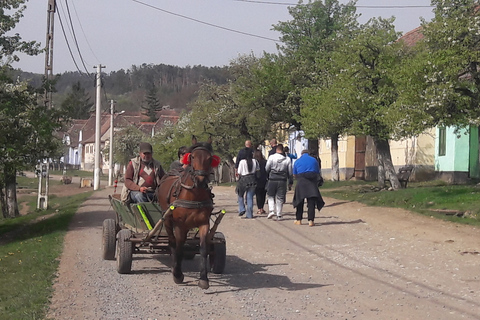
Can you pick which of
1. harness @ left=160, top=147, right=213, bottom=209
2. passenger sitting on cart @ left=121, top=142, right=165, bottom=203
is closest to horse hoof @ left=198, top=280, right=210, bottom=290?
harness @ left=160, top=147, right=213, bottom=209

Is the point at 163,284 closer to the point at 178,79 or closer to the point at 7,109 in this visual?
the point at 7,109

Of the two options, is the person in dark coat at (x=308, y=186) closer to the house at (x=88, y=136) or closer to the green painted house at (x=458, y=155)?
the green painted house at (x=458, y=155)

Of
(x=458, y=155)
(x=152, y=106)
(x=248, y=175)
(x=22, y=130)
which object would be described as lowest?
(x=248, y=175)

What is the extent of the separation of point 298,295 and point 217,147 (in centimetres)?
3661

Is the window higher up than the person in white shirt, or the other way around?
the window

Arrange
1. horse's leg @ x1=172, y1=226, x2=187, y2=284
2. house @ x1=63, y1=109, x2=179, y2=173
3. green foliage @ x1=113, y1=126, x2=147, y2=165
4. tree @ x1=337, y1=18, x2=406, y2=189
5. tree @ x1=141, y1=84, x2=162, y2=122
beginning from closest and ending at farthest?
horse's leg @ x1=172, y1=226, x2=187, y2=284 < tree @ x1=337, y1=18, x2=406, y2=189 < green foliage @ x1=113, y1=126, x2=147, y2=165 < house @ x1=63, y1=109, x2=179, y2=173 < tree @ x1=141, y1=84, x2=162, y2=122

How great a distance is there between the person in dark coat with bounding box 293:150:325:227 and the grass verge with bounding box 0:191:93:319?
5704mm

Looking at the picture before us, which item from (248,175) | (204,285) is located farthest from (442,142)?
(204,285)

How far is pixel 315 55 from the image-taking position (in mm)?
33344

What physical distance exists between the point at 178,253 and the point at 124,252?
1.19 m

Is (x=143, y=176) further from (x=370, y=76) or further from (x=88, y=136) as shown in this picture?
(x=88, y=136)

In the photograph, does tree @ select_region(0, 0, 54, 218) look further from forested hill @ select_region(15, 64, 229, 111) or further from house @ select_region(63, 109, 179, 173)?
forested hill @ select_region(15, 64, 229, 111)

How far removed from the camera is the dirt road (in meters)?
7.75

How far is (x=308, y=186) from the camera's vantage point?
15758 millimetres
